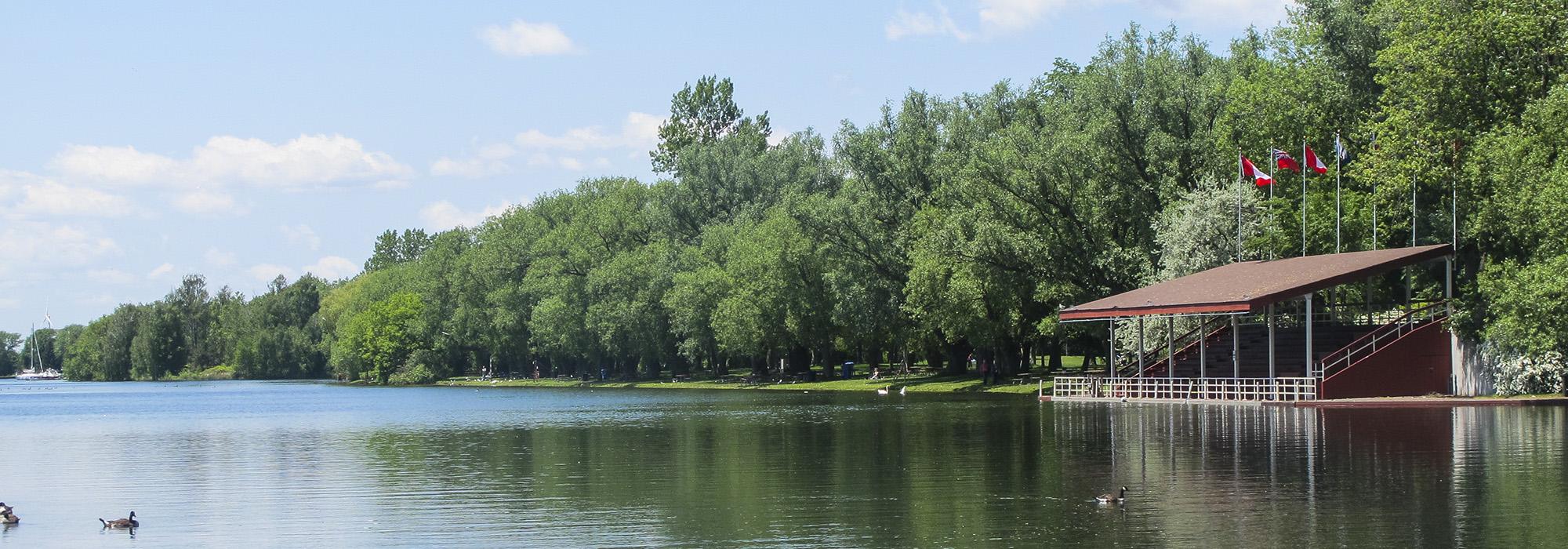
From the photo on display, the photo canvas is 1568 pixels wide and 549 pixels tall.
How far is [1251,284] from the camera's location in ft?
177

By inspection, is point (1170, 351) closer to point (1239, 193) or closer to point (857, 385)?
point (1239, 193)

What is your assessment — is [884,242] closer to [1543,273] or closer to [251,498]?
[1543,273]

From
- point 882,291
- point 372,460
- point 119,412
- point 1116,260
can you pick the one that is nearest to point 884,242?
point 882,291

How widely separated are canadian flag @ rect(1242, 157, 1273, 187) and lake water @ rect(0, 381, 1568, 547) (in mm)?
11706

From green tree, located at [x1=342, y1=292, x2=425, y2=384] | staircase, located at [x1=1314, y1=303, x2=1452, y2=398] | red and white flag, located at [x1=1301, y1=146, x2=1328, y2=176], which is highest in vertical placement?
red and white flag, located at [x1=1301, y1=146, x2=1328, y2=176]

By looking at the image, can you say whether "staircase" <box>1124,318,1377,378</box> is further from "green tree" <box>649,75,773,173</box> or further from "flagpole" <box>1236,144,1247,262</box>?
"green tree" <box>649,75,773,173</box>

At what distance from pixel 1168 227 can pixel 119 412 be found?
54115 millimetres

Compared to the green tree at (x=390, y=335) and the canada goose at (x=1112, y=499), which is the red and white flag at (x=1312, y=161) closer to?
the canada goose at (x=1112, y=499)

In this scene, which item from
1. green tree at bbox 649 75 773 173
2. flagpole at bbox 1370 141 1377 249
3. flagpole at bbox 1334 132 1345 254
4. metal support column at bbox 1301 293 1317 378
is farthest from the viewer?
green tree at bbox 649 75 773 173

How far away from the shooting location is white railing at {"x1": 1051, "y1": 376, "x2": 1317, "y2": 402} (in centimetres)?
5238

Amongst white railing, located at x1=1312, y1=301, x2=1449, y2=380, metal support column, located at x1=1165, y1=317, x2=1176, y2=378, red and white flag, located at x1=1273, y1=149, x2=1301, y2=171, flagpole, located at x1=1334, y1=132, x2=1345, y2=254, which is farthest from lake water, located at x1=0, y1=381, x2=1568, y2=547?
flagpole, located at x1=1334, y1=132, x2=1345, y2=254

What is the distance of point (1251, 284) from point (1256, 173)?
853 cm

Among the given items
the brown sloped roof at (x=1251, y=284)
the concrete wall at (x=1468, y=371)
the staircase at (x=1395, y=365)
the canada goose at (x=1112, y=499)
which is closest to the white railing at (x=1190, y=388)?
the staircase at (x=1395, y=365)

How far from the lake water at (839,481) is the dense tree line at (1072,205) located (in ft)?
43.2
